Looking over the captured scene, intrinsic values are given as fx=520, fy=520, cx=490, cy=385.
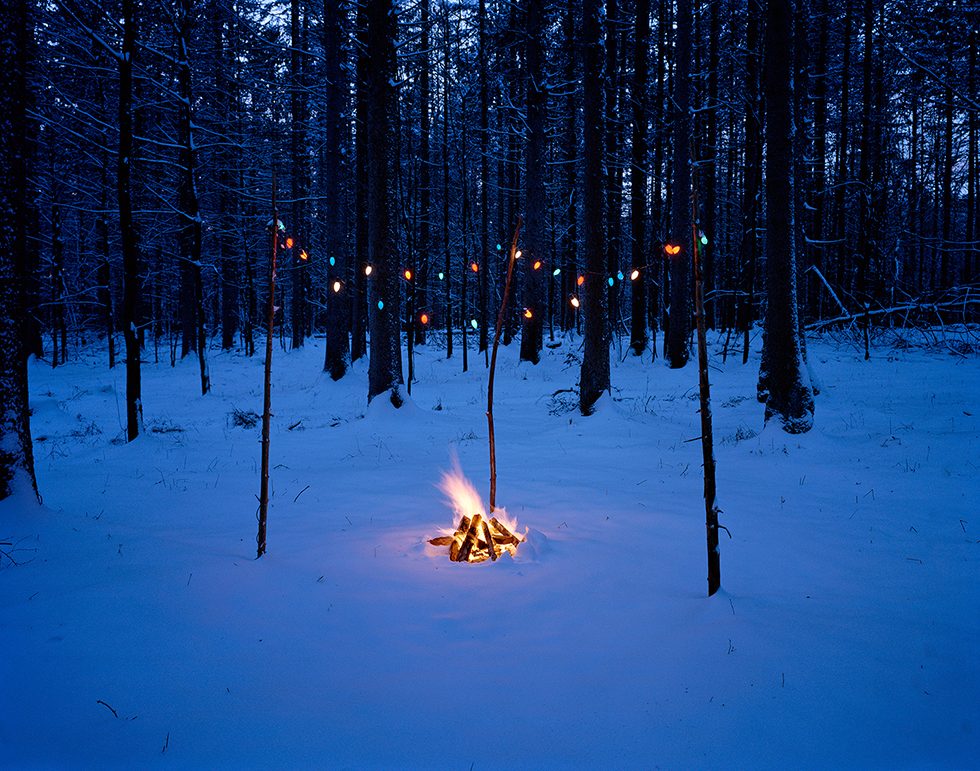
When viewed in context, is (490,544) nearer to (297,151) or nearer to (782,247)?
(782,247)

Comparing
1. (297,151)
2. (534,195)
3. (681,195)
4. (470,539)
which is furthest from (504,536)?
(297,151)

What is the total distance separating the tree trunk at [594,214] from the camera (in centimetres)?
1023

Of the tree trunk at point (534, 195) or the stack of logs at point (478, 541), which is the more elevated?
the tree trunk at point (534, 195)

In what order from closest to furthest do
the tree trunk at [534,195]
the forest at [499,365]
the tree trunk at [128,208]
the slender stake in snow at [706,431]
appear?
the slender stake in snow at [706,431] < the forest at [499,365] < the tree trunk at [128,208] < the tree trunk at [534,195]

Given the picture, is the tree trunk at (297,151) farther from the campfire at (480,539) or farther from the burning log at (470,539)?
the burning log at (470,539)

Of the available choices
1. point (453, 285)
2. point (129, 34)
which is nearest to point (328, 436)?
point (129, 34)

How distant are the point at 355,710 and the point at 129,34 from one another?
11666mm

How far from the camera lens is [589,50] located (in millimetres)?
10328

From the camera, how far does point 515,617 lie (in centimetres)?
352

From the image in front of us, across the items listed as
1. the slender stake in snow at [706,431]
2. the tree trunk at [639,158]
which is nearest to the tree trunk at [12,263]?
the slender stake in snow at [706,431]

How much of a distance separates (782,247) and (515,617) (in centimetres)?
730

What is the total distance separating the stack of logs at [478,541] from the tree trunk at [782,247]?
5.57 meters

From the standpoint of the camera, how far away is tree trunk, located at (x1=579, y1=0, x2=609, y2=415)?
10234mm

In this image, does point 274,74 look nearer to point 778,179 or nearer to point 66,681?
point 778,179
